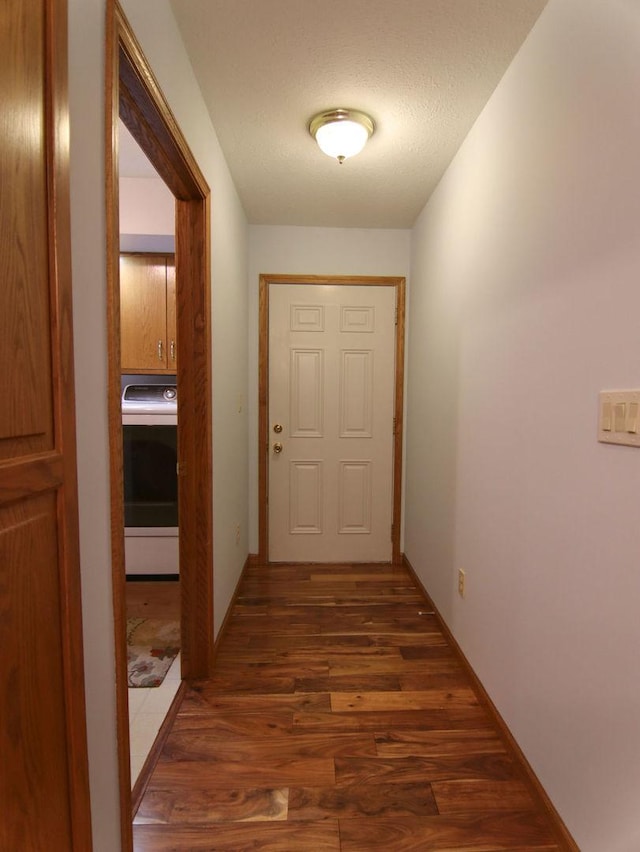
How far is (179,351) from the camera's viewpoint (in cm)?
179

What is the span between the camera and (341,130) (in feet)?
6.02

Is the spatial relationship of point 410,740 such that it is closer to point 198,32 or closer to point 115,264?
point 115,264

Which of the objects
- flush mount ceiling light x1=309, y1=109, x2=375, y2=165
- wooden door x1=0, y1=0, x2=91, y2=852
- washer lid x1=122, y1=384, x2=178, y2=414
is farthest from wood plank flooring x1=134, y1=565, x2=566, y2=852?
flush mount ceiling light x1=309, y1=109, x2=375, y2=165

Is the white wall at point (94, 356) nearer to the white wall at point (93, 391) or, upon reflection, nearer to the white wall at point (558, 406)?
the white wall at point (93, 391)

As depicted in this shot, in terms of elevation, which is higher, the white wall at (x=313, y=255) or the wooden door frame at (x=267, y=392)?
the white wall at (x=313, y=255)

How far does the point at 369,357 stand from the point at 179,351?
5.38ft

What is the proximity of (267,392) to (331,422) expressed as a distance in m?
0.52

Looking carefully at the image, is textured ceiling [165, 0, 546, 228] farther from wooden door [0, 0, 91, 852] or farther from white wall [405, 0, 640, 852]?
wooden door [0, 0, 91, 852]

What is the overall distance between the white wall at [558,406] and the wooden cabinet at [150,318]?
6.02 ft

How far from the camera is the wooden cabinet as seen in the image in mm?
2730

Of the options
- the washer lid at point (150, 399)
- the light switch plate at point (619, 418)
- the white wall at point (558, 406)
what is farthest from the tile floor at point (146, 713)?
the light switch plate at point (619, 418)

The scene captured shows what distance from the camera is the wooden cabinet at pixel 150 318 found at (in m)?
2.73

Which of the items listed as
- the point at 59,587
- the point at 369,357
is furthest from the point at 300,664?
the point at 369,357

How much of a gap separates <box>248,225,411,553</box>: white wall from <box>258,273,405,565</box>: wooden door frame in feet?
0.13
